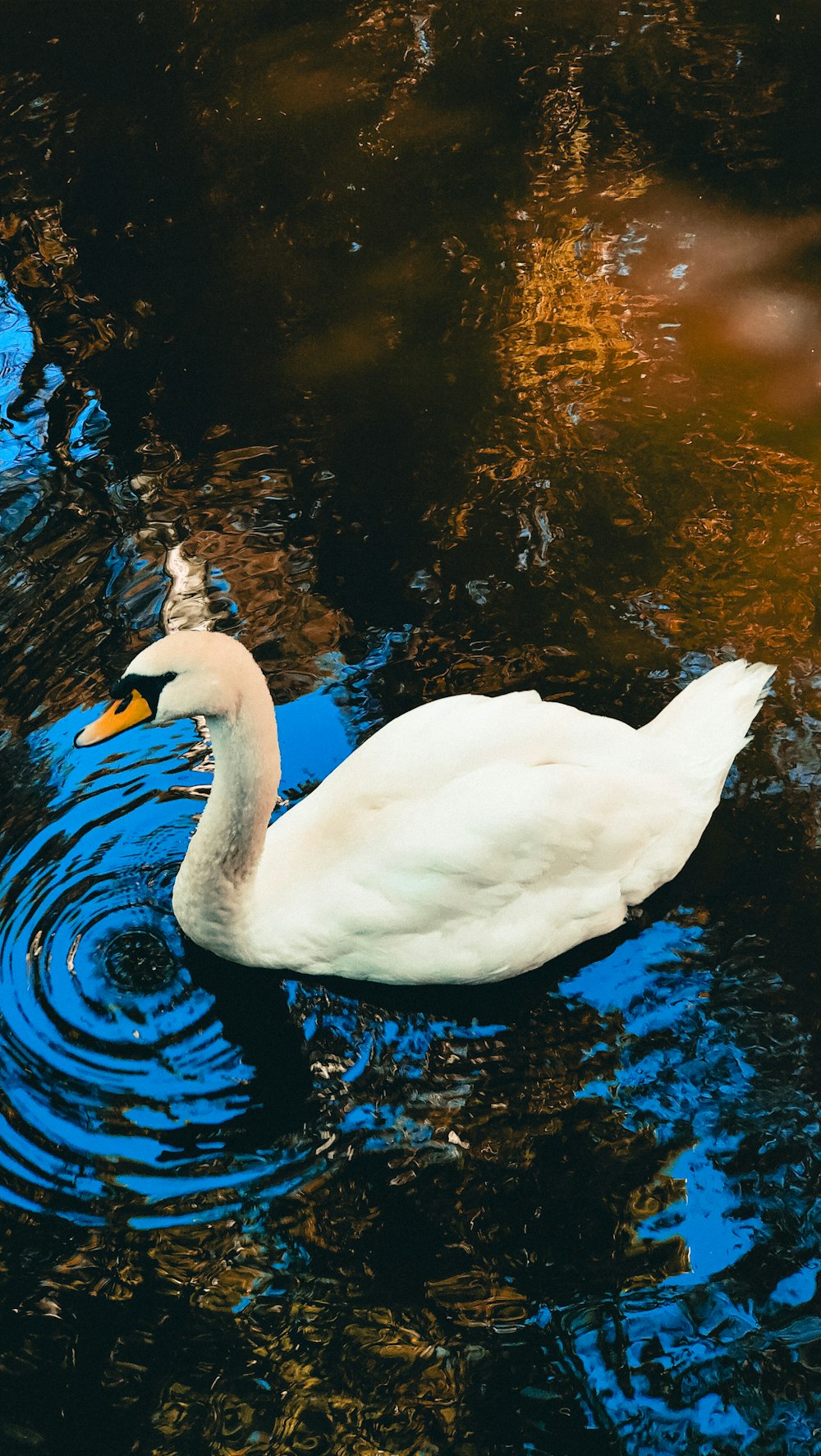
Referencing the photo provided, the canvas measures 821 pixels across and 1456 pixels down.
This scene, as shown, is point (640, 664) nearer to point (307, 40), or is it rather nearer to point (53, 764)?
point (53, 764)

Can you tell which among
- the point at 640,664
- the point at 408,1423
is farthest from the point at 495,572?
the point at 408,1423

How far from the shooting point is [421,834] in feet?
13.2

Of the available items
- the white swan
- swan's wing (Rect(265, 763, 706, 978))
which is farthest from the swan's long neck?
swan's wing (Rect(265, 763, 706, 978))

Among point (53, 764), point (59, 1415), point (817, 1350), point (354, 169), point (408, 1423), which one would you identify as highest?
Result: point (354, 169)

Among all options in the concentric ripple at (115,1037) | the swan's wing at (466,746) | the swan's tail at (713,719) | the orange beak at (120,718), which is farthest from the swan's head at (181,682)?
the swan's tail at (713,719)

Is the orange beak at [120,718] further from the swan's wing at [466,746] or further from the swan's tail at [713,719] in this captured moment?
the swan's tail at [713,719]

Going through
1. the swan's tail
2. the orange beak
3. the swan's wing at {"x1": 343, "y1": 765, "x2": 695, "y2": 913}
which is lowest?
the swan's tail

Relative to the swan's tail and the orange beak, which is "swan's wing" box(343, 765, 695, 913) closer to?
the swan's tail

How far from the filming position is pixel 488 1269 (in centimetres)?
363

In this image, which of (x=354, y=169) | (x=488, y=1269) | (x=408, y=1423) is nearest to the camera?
(x=408, y=1423)

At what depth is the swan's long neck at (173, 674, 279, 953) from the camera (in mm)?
4098

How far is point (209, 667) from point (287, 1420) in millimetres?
2025

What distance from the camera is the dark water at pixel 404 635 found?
351 centimetres

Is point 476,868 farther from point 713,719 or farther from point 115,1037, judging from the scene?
point 115,1037
